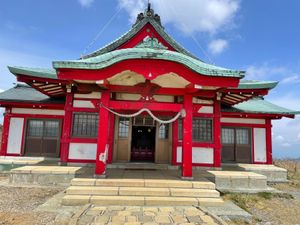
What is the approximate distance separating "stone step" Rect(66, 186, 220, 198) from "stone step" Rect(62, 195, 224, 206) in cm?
18

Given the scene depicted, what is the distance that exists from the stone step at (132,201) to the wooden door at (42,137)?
5661 mm

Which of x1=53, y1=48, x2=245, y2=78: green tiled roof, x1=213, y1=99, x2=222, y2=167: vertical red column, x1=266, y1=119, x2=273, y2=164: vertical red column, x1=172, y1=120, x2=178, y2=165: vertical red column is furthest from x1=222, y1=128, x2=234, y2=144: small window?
x1=53, y1=48, x2=245, y2=78: green tiled roof

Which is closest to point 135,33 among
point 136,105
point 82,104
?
point 82,104

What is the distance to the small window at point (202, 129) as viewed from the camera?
9.84 m

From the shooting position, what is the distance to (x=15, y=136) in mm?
10758

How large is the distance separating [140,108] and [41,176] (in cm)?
406

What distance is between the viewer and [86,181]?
6.51 metres

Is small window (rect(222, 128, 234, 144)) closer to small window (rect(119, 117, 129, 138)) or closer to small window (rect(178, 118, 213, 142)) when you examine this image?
small window (rect(178, 118, 213, 142))

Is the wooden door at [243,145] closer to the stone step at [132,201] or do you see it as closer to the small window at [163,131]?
the small window at [163,131]

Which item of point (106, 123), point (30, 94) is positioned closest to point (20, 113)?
point (30, 94)

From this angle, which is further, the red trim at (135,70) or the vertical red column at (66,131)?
the vertical red column at (66,131)

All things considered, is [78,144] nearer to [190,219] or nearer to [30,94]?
[30,94]

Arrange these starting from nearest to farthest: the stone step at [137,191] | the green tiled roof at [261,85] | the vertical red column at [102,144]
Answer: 1. the stone step at [137,191]
2. the vertical red column at [102,144]
3. the green tiled roof at [261,85]

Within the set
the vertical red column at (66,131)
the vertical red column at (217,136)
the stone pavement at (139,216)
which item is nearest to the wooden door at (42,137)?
the vertical red column at (66,131)
